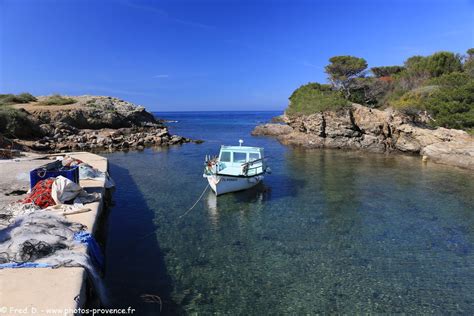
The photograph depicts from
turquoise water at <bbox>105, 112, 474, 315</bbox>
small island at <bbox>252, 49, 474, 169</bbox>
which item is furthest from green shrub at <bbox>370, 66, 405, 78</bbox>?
turquoise water at <bbox>105, 112, 474, 315</bbox>

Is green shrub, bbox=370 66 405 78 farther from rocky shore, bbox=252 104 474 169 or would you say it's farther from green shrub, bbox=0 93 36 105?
green shrub, bbox=0 93 36 105

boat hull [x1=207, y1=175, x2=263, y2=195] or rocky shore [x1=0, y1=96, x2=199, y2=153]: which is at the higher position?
rocky shore [x1=0, y1=96, x2=199, y2=153]

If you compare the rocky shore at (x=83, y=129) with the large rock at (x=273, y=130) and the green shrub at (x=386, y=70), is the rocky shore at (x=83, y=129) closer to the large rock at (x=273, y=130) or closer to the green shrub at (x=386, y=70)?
the large rock at (x=273, y=130)

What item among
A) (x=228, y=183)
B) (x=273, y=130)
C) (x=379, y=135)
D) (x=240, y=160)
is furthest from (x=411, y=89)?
(x=228, y=183)

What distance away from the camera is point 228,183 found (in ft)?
58.4

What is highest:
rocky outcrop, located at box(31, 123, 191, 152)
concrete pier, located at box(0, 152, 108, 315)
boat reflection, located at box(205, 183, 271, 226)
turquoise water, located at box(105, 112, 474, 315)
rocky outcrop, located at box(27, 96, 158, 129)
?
rocky outcrop, located at box(27, 96, 158, 129)

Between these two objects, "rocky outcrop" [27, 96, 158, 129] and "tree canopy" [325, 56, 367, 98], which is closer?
"rocky outcrop" [27, 96, 158, 129]

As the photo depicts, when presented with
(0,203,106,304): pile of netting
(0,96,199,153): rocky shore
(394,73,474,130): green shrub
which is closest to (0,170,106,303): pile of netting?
(0,203,106,304): pile of netting

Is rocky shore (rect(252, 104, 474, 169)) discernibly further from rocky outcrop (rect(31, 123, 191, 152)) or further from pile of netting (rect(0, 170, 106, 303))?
pile of netting (rect(0, 170, 106, 303))

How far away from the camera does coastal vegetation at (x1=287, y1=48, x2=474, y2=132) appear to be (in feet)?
106

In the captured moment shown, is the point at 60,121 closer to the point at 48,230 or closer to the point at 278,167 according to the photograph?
the point at 278,167

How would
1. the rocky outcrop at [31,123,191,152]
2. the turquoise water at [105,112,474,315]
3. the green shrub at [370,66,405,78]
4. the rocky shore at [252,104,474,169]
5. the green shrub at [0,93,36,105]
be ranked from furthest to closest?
the green shrub at [370,66,405,78] → the green shrub at [0,93,36,105] → the rocky outcrop at [31,123,191,152] → the rocky shore at [252,104,474,169] → the turquoise water at [105,112,474,315]

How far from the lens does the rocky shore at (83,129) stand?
109 ft

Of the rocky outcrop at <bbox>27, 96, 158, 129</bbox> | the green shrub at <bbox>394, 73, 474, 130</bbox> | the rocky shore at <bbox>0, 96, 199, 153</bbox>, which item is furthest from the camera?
the rocky outcrop at <bbox>27, 96, 158, 129</bbox>
